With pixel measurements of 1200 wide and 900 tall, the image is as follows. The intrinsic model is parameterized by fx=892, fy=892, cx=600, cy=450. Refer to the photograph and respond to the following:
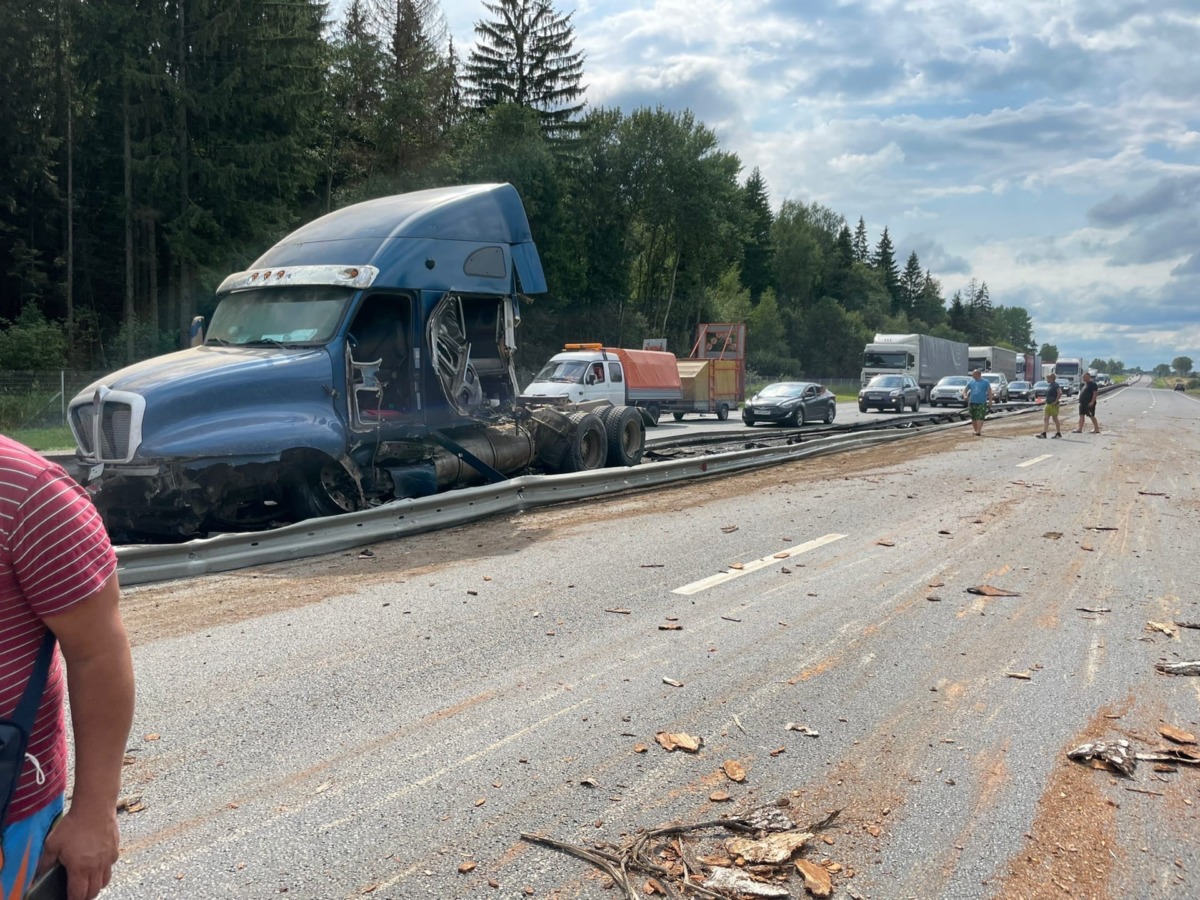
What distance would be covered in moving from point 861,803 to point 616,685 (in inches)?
61.7

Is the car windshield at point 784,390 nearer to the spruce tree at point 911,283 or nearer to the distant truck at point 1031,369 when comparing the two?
the distant truck at point 1031,369

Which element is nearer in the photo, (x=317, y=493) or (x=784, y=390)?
(x=317, y=493)

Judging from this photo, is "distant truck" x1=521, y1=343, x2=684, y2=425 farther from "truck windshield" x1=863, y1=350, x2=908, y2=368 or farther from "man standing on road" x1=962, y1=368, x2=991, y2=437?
"truck windshield" x1=863, y1=350, x2=908, y2=368

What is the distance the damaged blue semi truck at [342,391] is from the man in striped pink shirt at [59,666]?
6.36 meters

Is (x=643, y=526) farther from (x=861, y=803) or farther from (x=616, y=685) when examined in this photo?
(x=861, y=803)

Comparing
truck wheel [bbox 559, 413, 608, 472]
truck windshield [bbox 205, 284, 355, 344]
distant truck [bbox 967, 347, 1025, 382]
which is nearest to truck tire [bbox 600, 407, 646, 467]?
truck wheel [bbox 559, 413, 608, 472]

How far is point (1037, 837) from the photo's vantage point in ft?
11.3

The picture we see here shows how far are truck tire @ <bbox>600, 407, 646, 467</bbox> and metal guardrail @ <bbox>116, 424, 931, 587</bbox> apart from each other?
1.00 metres

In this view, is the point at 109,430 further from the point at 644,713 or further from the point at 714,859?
the point at 714,859

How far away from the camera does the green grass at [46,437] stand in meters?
17.5

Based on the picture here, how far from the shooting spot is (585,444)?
42.0 feet

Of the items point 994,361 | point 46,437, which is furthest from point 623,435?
point 994,361

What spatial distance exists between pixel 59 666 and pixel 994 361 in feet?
211

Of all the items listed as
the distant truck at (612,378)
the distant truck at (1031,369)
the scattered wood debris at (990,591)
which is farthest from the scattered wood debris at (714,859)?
the distant truck at (1031,369)
